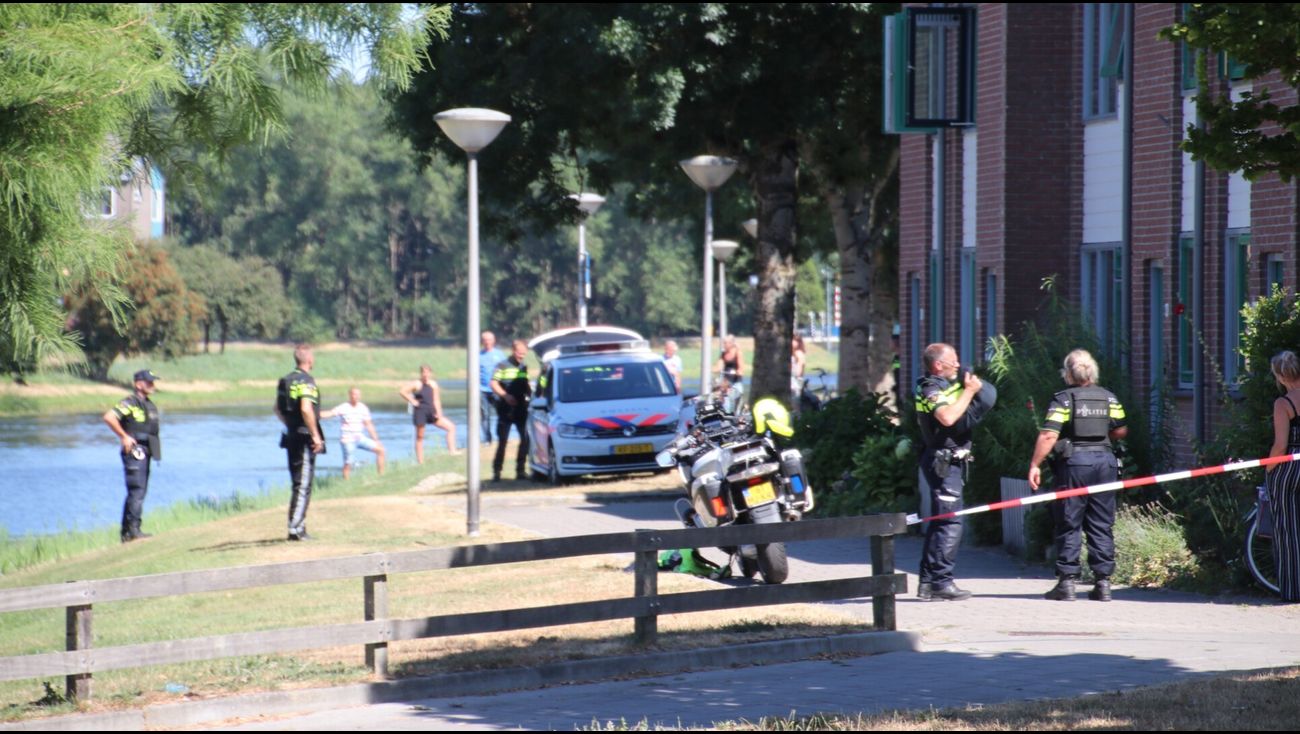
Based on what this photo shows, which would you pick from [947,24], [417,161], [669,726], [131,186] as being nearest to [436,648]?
[669,726]

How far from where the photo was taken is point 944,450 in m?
11.8

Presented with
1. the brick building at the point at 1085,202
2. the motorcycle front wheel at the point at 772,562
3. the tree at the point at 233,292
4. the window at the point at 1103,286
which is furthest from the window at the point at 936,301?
the tree at the point at 233,292

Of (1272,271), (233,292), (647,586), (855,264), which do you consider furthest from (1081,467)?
(233,292)

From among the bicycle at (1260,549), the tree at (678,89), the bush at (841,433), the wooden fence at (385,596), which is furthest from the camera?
the tree at (678,89)

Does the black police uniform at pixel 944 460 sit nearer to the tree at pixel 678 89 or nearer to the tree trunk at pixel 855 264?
the tree at pixel 678 89

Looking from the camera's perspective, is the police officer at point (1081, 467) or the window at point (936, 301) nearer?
the police officer at point (1081, 467)

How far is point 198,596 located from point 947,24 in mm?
10771

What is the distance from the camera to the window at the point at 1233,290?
587 inches

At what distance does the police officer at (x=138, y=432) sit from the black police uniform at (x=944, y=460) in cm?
1089

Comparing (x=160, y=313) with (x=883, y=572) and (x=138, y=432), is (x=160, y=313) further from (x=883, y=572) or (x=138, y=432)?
(x=883, y=572)

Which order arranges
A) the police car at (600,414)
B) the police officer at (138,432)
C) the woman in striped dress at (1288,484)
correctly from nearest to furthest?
the woman in striped dress at (1288,484)
the police officer at (138,432)
the police car at (600,414)

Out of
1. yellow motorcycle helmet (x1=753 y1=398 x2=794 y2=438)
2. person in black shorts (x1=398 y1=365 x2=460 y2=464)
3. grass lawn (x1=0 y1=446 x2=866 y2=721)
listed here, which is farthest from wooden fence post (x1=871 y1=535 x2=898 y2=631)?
person in black shorts (x1=398 y1=365 x2=460 y2=464)

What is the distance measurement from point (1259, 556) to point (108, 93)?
26.3ft

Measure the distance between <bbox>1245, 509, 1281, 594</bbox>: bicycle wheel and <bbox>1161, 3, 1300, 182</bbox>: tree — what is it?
3.77m
